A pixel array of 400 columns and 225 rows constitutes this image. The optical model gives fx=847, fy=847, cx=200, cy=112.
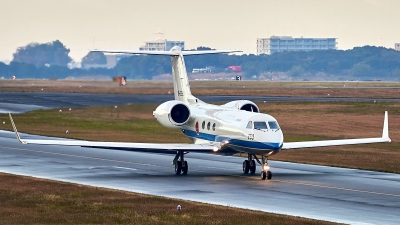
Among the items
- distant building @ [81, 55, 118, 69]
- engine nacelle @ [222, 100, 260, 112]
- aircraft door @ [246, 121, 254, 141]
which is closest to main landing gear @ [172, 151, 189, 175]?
aircraft door @ [246, 121, 254, 141]

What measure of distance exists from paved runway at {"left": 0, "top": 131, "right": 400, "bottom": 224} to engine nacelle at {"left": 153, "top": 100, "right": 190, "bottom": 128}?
2.04 m

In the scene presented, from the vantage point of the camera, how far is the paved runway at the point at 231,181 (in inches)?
984

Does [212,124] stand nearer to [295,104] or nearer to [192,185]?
[192,185]

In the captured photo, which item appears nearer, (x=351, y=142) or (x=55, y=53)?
(x=351, y=142)

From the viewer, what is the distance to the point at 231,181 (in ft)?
104

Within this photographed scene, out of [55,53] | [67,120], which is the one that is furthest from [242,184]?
[55,53]

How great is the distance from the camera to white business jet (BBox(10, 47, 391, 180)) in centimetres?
3133

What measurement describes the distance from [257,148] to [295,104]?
49.4 metres

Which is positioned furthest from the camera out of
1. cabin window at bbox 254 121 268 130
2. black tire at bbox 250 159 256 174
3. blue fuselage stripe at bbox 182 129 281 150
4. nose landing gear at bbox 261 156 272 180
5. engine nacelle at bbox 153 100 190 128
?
engine nacelle at bbox 153 100 190 128

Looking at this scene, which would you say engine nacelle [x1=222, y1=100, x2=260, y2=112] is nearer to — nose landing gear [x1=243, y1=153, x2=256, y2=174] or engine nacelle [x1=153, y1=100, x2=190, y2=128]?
engine nacelle [x1=153, y1=100, x2=190, y2=128]

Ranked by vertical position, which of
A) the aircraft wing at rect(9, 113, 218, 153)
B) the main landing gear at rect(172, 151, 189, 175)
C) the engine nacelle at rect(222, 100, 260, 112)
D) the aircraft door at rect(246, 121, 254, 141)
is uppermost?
the engine nacelle at rect(222, 100, 260, 112)

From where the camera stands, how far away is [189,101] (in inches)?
1511

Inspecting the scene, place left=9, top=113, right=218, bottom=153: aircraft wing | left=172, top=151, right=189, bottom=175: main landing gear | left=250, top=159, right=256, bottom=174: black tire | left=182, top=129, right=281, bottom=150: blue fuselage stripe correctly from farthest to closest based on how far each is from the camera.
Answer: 1. left=250, top=159, right=256, bottom=174: black tire
2. left=172, top=151, right=189, bottom=175: main landing gear
3. left=9, top=113, right=218, bottom=153: aircraft wing
4. left=182, top=129, right=281, bottom=150: blue fuselage stripe

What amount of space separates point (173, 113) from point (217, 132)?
274cm
